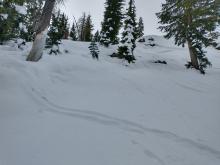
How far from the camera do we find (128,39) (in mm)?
23703

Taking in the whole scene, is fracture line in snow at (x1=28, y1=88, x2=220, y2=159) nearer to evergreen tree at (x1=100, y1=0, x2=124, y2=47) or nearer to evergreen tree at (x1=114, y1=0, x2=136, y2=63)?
evergreen tree at (x1=114, y1=0, x2=136, y2=63)

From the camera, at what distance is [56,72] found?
1113 cm

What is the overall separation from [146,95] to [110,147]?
15.6 feet

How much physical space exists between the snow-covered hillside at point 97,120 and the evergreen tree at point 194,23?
31.0 ft

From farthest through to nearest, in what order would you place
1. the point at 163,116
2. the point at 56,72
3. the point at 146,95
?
the point at 56,72
the point at 146,95
the point at 163,116

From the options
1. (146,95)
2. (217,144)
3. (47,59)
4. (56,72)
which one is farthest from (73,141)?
(47,59)

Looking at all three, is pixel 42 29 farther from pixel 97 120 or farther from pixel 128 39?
pixel 128 39

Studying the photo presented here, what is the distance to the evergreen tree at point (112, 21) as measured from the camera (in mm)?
33875

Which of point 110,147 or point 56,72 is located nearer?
point 110,147

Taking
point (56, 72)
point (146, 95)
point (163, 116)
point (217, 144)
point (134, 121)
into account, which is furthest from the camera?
point (56, 72)

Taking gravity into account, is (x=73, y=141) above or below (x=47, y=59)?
below

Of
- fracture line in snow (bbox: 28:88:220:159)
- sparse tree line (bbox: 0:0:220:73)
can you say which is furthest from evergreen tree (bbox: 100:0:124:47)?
fracture line in snow (bbox: 28:88:220:159)

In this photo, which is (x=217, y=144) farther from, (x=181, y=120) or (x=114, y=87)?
(x=114, y=87)

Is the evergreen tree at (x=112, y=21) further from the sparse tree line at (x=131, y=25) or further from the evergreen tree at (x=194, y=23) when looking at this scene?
the evergreen tree at (x=194, y=23)
